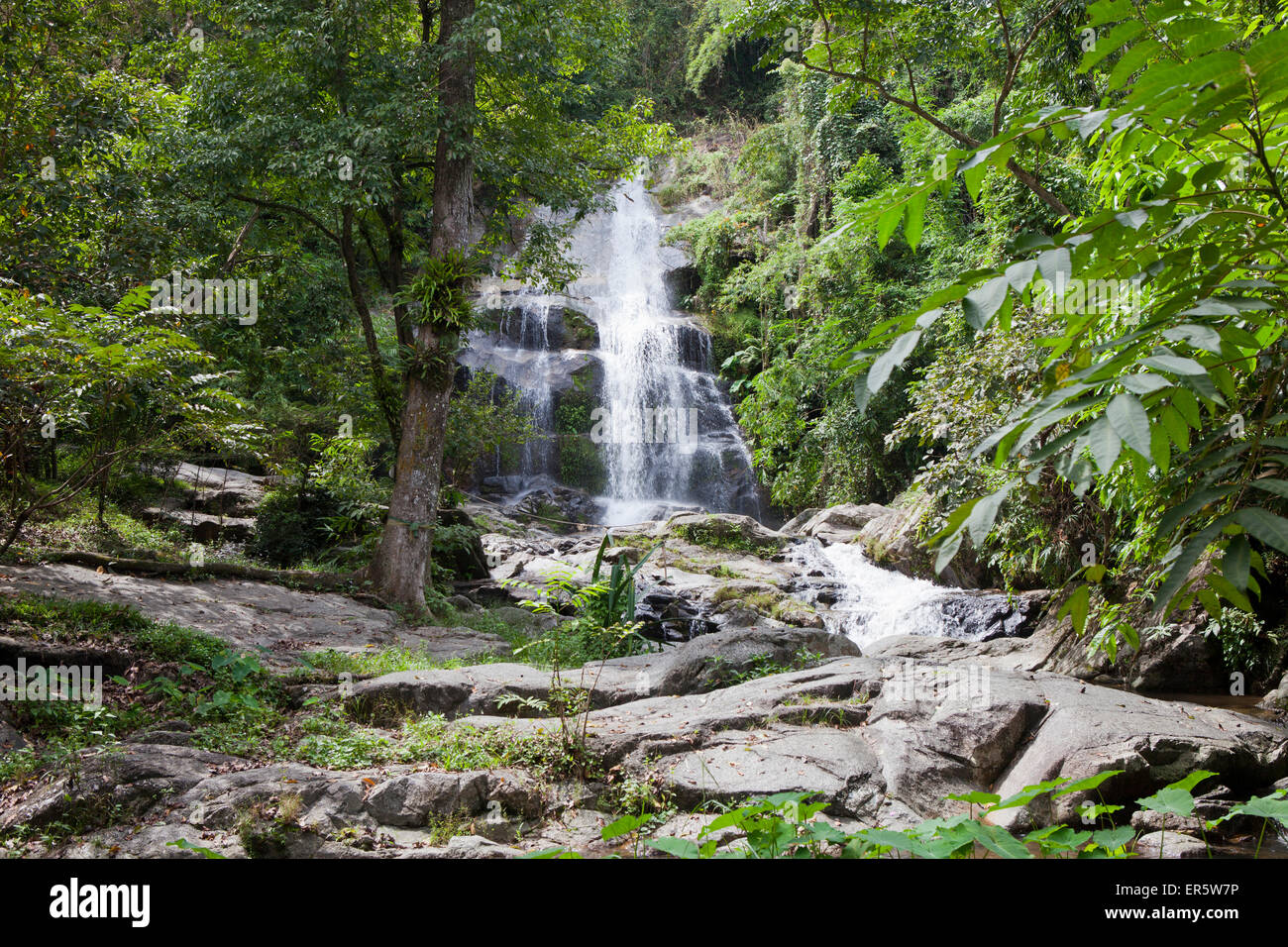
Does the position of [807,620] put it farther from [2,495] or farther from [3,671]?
[2,495]

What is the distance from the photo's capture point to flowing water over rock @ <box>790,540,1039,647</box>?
10250mm

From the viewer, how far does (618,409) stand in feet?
68.7

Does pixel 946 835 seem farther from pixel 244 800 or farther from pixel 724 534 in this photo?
pixel 724 534

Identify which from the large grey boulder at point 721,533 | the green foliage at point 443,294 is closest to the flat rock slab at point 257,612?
the green foliage at point 443,294

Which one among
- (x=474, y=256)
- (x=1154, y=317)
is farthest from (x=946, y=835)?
(x=474, y=256)

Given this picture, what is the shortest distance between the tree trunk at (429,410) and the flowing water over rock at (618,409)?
30.1 ft

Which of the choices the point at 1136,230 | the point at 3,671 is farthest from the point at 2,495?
the point at 1136,230

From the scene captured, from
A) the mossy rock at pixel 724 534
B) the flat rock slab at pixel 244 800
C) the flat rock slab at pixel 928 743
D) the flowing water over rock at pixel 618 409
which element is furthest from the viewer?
the flowing water over rock at pixel 618 409

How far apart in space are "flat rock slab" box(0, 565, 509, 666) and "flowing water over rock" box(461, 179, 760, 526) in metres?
10.2

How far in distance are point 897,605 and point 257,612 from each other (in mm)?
8701

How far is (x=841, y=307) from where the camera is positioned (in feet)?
60.3

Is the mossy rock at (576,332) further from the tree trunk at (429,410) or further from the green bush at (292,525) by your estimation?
the tree trunk at (429,410)

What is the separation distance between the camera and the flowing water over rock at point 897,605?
1025 cm
